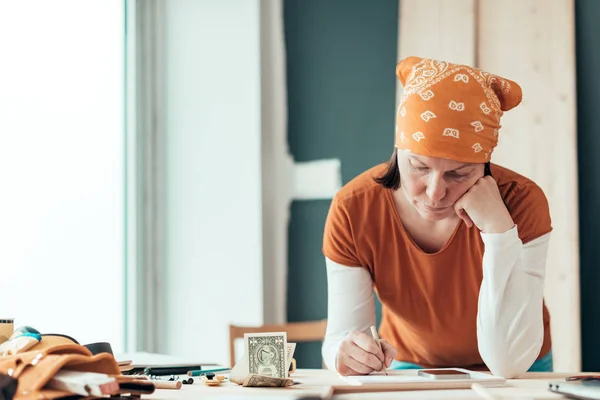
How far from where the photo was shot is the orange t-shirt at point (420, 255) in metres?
2.04

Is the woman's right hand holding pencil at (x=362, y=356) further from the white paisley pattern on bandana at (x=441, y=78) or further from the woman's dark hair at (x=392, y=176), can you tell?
the white paisley pattern on bandana at (x=441, y=78)

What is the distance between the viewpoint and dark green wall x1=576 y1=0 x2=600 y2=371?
11.1 ft

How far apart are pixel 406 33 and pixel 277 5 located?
2.31 ft

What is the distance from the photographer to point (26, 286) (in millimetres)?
2674

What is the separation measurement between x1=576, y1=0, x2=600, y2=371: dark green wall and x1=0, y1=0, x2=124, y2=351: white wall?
7.03ft

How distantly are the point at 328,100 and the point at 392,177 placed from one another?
190 centimetres

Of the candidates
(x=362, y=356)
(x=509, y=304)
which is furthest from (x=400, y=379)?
(x=509, y=304)

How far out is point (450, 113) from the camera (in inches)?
72.2

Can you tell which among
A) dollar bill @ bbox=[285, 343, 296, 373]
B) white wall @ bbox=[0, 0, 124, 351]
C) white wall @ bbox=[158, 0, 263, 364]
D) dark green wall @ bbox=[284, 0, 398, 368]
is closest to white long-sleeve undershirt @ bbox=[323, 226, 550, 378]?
dollar bill @ bbox=[285, 343, 296, 373]

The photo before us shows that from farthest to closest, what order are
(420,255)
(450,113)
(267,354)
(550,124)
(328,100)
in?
(328,100)
(550,124)
(420,255)
(450,113)
(267,354)

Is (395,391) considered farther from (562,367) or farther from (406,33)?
(406,33)

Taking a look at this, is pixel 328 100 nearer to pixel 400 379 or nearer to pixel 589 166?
pixel 589 166

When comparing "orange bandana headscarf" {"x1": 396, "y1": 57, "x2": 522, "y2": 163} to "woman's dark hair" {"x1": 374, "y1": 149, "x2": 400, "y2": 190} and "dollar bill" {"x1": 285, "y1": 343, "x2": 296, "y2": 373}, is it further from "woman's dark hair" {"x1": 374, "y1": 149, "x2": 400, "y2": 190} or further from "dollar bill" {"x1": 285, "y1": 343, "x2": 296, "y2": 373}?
"dollar bill" {"x1": 285, "y1": 343, "x2": 296, "y2": 373}

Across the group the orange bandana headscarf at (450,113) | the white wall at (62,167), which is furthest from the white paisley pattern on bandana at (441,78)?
the white wall at (62,167)
